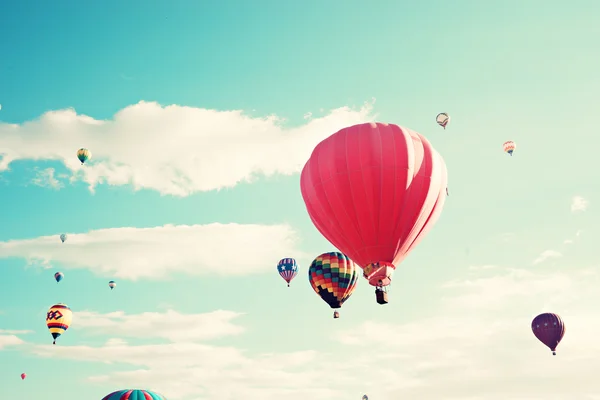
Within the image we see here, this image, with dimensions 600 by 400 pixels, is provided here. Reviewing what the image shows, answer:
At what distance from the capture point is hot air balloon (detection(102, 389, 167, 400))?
143ft

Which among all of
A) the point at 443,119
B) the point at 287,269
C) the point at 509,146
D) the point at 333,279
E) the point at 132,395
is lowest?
the point at 132,395

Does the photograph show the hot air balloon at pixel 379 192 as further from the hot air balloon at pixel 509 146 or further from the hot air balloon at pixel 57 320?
the hot air balloon at pixel 57 320

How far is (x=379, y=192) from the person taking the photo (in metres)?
26.3

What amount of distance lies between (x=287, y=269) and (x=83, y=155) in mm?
21415

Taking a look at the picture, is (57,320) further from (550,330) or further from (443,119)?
(550,330)

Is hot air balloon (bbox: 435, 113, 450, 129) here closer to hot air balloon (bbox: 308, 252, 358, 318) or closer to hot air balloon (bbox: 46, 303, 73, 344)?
hot air balloon (bbox: 308, 252, 358, 318)

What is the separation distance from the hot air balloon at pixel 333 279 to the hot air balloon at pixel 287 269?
6958 mm

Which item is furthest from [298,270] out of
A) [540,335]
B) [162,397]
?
[540,335]

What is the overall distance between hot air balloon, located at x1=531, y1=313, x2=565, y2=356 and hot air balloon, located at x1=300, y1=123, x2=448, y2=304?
25.0m

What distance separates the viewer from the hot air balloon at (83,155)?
52.2 meters

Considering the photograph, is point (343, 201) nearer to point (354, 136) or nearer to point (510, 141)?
point (354, 136)

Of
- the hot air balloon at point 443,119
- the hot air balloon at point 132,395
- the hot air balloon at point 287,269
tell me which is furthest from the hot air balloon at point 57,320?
the hot air balloon at point 443,119

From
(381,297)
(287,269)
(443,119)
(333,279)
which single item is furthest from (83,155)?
(381,297)

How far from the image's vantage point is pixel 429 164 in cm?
2711
